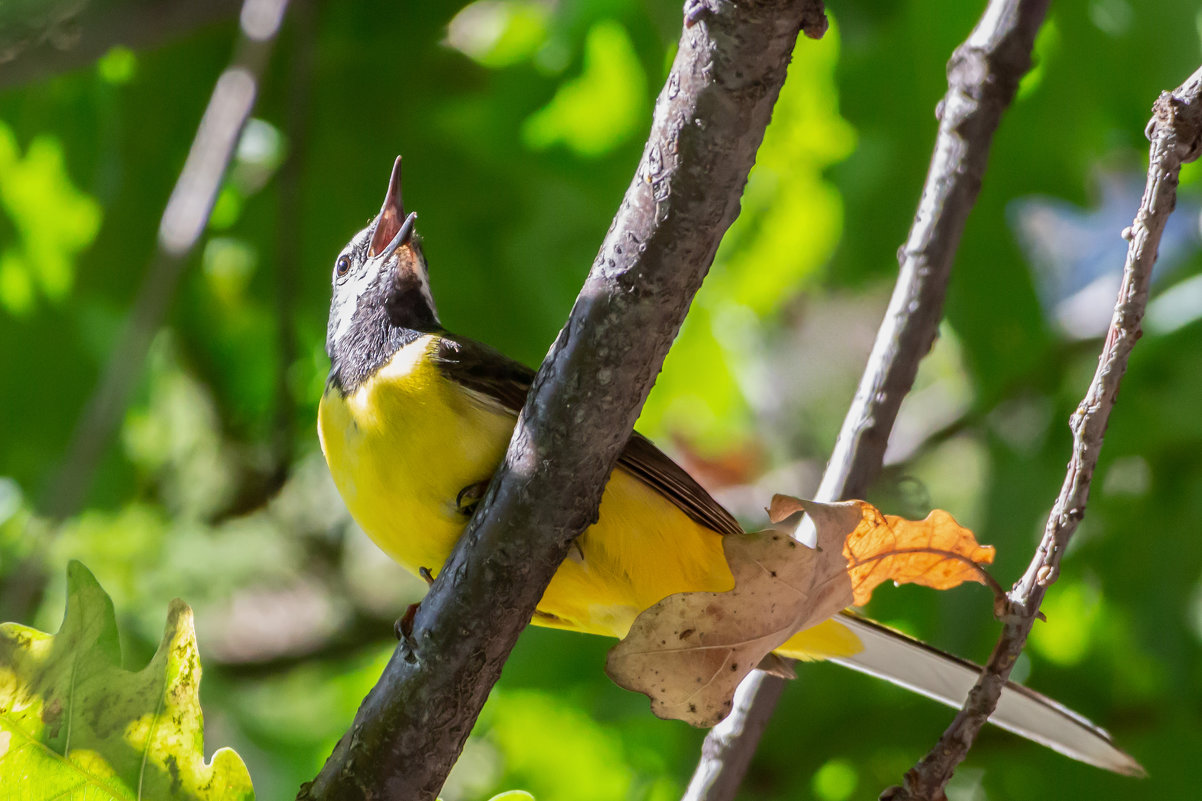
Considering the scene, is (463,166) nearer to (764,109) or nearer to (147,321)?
(147,321)

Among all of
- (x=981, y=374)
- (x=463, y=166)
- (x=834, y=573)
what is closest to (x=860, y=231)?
(x=981, y=374)

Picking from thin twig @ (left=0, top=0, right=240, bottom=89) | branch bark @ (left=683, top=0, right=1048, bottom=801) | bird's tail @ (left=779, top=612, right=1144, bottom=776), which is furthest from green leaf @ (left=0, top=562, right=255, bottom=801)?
thin twig @ (left=0, top=0, right=240, bottom=89)

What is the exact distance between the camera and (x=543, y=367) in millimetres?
1926

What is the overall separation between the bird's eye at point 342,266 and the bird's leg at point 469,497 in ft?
5.72

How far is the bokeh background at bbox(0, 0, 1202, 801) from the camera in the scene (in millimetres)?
3766

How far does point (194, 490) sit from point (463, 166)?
2.51 metres

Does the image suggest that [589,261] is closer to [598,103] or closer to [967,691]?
[598,103]

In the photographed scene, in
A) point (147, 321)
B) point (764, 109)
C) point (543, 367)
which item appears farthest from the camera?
point (147, 321)

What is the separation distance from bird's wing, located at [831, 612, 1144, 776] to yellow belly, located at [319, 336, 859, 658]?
0.09m

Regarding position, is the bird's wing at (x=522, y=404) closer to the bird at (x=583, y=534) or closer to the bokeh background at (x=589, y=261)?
the bird at (x=583, y=534)

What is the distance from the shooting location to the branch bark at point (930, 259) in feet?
9.34

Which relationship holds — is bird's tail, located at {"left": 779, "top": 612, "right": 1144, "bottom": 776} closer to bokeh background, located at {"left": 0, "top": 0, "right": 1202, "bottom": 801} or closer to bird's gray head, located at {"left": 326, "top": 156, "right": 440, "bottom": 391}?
bokeh background, located at {"left": 0, "top": 0, "right": 1202, "bottom": 801}

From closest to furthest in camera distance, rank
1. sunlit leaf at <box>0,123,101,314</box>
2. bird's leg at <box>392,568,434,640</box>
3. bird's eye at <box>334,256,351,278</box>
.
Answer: bird's leg at <box>392,568,434,640</box> < sunlit leaf at <box>0,123,101,314</box> < bird's eye at <box>334,256,351,278</box>

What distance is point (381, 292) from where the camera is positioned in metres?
3.96
